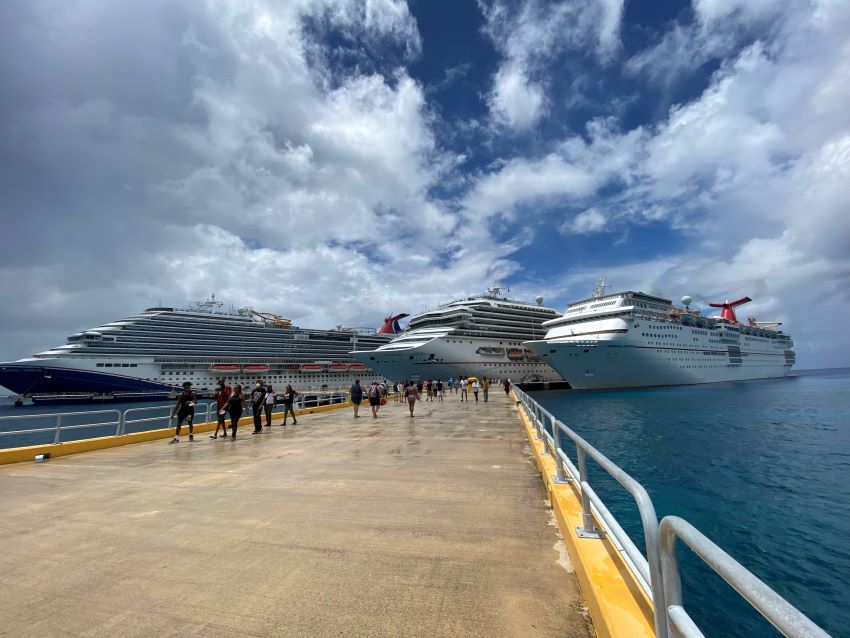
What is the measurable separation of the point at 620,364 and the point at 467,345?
1787 cm

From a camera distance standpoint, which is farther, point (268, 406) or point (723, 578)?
point (268, 406)

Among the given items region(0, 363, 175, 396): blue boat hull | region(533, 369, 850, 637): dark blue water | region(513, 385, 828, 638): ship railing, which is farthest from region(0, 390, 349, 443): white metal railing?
region(0, 363, 175, 396): blue boat hull

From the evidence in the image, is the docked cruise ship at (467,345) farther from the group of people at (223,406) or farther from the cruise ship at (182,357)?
the group of people at (223,406)

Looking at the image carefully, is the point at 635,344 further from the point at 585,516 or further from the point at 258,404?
the point at 585,516

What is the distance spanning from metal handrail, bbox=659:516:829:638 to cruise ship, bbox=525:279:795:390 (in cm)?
4458

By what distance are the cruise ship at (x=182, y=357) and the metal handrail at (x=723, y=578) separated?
63.9 meters

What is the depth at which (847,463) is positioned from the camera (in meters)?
11.8

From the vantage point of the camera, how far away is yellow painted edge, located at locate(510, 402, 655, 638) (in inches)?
87.9

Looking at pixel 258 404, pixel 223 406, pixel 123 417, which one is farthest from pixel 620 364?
pixel 123 417

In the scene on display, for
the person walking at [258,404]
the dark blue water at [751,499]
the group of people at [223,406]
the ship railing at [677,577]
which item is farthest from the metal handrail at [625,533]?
the person walking at [258,404]

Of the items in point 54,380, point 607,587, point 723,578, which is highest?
point 54,380

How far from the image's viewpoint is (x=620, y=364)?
152 ft

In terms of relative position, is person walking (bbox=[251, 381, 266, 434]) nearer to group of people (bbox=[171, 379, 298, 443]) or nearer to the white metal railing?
group of people (bbox=[171, 379, 298, 443])

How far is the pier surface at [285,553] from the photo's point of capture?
2.59 metres
